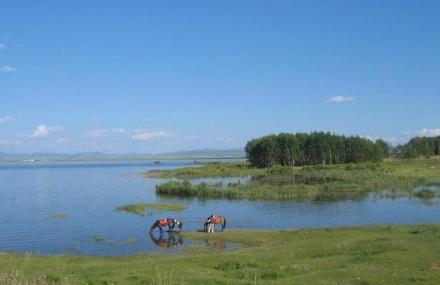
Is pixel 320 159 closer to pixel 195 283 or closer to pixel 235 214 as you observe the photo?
pixel 235 214

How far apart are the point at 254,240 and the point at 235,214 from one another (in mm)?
19496

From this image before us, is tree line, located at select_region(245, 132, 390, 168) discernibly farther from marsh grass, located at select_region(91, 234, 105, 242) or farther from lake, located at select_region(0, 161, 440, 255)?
marsh grass, located at select_region(91, 234, 105, 242)

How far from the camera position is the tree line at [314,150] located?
165 m

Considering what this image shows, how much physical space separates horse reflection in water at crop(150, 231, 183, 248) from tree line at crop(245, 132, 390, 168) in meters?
121

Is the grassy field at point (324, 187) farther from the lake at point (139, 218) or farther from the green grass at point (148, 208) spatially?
the green grass at point (148, 208)

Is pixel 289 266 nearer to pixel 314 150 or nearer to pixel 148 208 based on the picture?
pixel 148 208

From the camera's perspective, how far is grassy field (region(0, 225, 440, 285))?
21.5 metres

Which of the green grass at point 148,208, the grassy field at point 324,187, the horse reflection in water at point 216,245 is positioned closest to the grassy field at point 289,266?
the horse reflection in water at point 216,245

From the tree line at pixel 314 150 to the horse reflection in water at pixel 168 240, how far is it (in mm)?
120759

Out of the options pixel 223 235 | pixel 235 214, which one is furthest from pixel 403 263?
pixel 235 214

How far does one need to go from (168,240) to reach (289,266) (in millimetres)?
19642

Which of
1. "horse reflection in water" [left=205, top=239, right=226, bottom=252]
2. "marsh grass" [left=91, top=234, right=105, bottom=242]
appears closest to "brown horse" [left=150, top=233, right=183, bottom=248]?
"horse reflection in water" [left=205, top=239, right=226, bottom=252]

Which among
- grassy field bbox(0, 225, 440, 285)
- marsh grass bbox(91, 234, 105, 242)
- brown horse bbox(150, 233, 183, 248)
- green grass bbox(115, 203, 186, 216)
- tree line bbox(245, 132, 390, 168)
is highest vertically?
tree line bbox(245, 132, 390, 168)

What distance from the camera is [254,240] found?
41062mm
